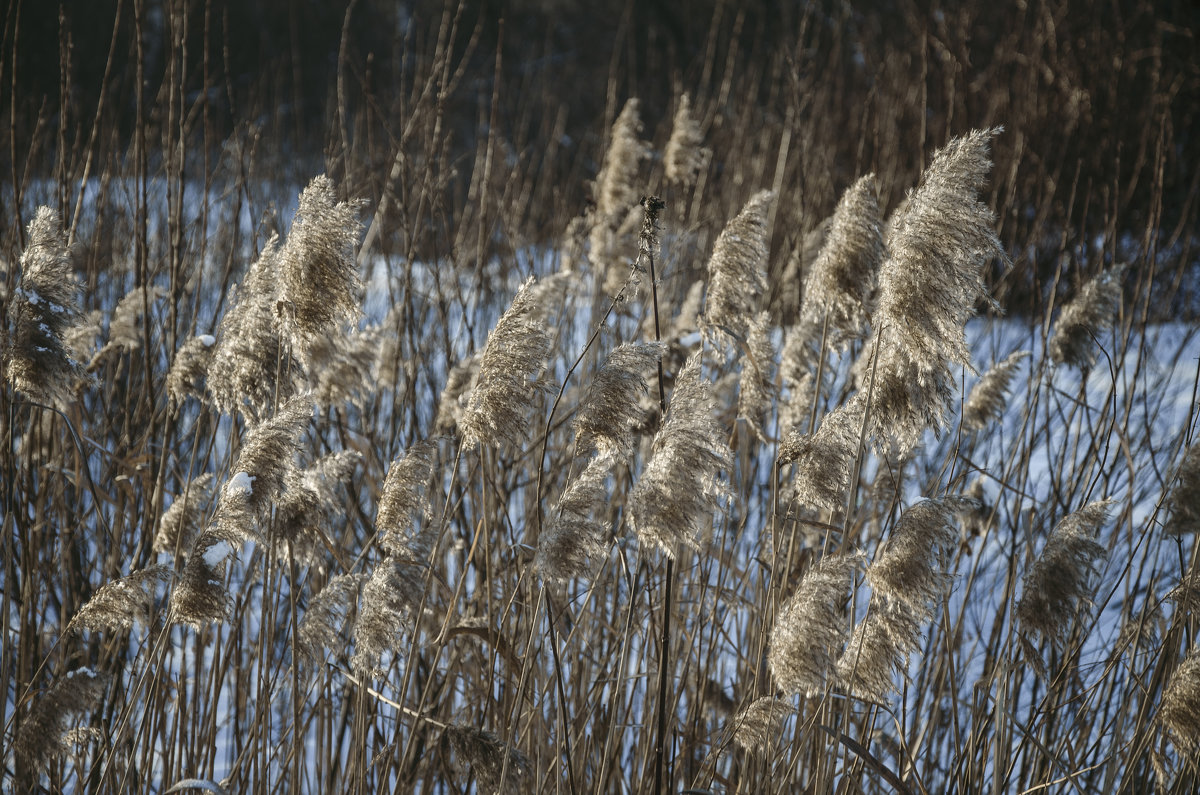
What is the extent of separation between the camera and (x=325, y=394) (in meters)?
1.90

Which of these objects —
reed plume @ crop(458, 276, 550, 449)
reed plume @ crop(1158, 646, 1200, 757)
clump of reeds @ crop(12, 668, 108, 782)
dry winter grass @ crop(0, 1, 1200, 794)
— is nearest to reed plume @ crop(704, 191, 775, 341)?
dry winter grass @ crop(0, 1, 1200, 794)

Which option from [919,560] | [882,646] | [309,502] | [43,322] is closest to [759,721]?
[882,646]

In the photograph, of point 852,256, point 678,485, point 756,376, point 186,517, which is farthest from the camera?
point 756,376

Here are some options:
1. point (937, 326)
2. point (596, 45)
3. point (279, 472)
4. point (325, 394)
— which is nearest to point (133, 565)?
point (325, 394)

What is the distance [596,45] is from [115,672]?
11267 mm

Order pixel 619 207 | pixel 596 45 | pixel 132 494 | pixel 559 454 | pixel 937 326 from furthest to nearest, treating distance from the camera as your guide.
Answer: pixel 596 45 → pixel 619 207 → pixel 559 454 → pixel 132 494 → pixel 937 326

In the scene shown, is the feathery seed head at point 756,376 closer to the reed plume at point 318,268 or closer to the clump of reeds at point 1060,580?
the clump of reeds at point 1060,580

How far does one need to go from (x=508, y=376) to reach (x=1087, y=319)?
1.36 meters

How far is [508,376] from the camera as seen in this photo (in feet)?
4.33

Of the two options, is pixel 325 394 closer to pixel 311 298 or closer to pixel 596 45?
pixel 311 298

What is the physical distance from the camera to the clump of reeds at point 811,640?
1292 mm

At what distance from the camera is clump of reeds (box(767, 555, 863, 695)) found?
4.24ft

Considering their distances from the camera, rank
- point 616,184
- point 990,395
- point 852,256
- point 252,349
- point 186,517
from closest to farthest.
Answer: point 852,256
point 252,349
point 186,517
point 990,395
point 616,184

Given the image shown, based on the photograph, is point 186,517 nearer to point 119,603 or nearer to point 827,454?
point 119,603
